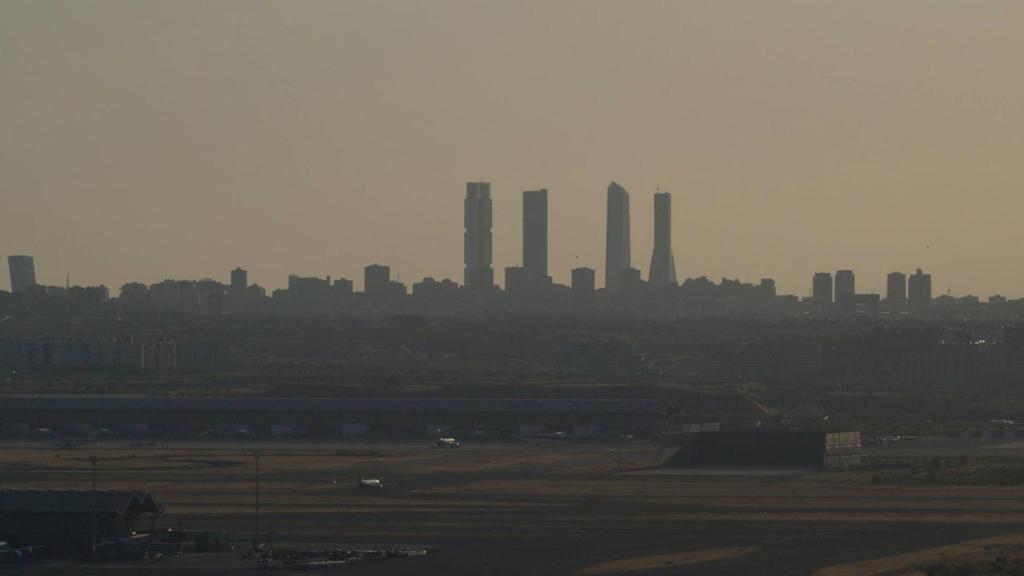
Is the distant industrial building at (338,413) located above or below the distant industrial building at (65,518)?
above

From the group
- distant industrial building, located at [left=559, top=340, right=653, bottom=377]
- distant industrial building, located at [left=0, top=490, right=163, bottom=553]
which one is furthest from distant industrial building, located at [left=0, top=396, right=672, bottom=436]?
distant industrial building, located at [left=0, top=490, right=163, bottom=553]

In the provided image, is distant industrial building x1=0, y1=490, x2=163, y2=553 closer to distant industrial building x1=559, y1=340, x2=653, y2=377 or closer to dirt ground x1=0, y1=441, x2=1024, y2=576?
dirt ground x1=0, y1=441, x2=1024, y2=576

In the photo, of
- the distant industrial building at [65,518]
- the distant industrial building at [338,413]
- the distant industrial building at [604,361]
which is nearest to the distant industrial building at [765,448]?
the distant industrial building at [338,413]

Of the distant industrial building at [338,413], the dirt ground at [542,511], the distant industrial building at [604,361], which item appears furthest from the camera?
the distant industrial building at [604,361]

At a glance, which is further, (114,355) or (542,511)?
(114,355)

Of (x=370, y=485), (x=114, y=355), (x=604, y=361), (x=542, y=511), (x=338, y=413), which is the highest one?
(x=114, y=355)

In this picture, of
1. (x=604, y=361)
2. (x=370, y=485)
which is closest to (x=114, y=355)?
(x=604, y=361)

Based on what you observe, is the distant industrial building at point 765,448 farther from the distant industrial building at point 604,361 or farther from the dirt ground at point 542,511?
the distant industrial building at point 604,361

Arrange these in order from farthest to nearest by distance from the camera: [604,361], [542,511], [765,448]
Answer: [604,361]
[765,448]
[542,511]

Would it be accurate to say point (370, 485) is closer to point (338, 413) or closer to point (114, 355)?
point (338, 413)
